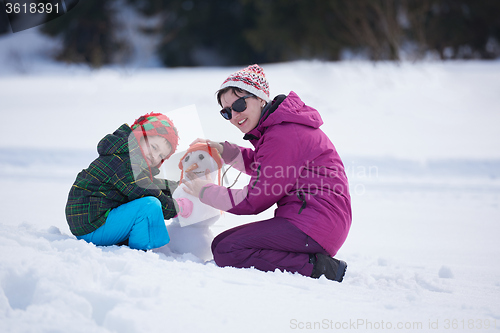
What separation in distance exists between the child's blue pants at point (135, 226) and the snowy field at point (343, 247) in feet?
0.48

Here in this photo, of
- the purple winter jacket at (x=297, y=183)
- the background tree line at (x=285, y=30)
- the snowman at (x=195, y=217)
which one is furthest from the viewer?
the background tree line at (x=285, y=30)

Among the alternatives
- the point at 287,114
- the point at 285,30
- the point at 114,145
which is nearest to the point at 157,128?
the point at 114,145

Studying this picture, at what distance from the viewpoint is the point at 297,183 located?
252 centimetres

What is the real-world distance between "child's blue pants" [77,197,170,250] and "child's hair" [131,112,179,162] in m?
0.37

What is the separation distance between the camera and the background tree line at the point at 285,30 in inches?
672

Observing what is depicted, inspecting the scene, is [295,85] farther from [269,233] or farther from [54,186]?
[269,233]

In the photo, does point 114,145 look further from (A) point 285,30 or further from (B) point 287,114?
(A) point 285,30

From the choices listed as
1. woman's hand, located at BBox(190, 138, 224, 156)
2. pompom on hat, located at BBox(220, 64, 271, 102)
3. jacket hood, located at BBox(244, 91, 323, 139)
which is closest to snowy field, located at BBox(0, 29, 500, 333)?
woman's hand, located at BBox(190, 138, 224, 156)

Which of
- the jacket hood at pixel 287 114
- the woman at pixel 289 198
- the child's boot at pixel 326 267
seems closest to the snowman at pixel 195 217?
the woman at pixel 289 198

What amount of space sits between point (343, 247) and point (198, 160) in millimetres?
1410

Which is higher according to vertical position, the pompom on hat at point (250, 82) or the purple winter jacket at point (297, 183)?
the pompom on hat at point (250, 82)

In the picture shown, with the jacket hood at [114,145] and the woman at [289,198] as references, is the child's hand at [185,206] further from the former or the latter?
the jacket hood at [114,145]

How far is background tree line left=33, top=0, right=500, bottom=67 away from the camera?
17.1 metres

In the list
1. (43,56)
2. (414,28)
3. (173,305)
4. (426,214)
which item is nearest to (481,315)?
(173,305)
